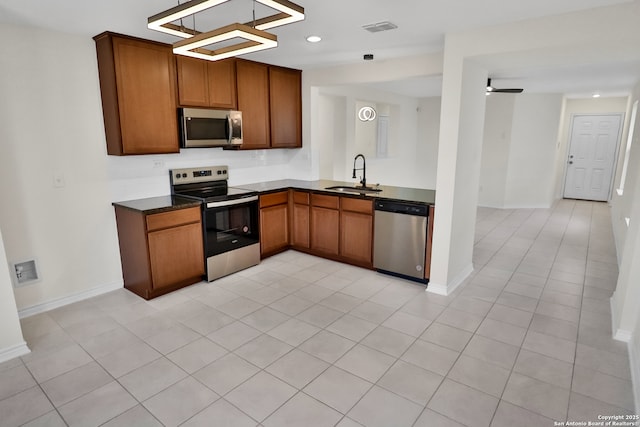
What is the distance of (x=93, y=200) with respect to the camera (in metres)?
3.36

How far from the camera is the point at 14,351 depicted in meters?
2.51

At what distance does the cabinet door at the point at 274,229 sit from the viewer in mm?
4340

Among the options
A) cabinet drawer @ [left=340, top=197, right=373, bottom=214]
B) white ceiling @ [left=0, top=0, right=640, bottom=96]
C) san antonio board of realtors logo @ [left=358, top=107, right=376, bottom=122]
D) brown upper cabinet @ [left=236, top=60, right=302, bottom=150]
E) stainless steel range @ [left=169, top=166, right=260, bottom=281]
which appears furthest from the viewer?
san antonio board of realtors logo @ [left=358, top=107, right=376, bottom=122]

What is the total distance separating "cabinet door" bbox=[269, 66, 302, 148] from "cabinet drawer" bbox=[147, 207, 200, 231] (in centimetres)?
154

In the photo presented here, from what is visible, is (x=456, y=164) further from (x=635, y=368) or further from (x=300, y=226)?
(x=300, y=226)

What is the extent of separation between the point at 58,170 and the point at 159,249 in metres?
1.07

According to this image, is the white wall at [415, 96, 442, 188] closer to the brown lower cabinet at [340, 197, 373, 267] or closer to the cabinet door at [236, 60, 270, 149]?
the brown lower cabinet at [340, 197, 373, 267]

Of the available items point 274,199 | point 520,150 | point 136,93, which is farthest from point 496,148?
point 136,93

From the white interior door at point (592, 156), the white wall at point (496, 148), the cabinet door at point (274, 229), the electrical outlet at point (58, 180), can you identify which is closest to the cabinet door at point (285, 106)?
the cabinet door at point (274, 229)

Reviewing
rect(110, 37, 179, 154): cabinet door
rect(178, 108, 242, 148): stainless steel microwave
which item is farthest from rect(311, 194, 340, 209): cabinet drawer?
rect(110, 37, 179, 154): cabinet door

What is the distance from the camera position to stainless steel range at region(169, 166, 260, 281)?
3707 millimetres

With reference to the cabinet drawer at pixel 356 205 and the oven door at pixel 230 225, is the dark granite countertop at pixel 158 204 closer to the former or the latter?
the oven door at pixel 230 225

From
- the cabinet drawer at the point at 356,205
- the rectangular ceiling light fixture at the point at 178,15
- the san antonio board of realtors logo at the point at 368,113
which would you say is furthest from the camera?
the san antonio board of realtors logo at the point at 368,113

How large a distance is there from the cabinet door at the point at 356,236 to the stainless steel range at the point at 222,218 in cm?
101
